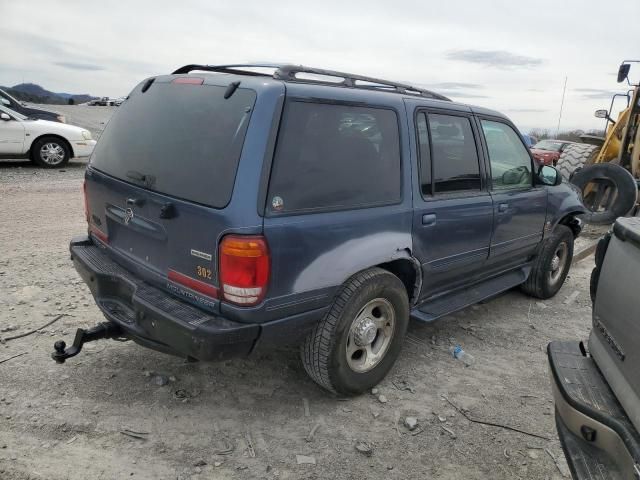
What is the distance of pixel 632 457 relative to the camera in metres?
1.84

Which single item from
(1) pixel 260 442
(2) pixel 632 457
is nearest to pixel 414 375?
(1) pixel 260 442

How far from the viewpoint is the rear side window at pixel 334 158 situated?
8.62 ft

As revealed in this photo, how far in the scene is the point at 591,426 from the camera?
2.06 m

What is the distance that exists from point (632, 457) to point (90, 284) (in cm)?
298

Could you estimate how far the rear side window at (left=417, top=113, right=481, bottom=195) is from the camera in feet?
11.3

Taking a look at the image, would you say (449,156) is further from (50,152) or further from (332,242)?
(50,152)

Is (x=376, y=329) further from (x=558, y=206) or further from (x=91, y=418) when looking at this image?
(x=558, y=206)

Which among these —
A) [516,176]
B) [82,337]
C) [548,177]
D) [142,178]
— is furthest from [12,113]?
[548,177]

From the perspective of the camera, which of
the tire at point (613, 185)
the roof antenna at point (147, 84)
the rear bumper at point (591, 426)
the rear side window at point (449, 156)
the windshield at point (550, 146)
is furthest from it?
the windshield at point (550, 146)

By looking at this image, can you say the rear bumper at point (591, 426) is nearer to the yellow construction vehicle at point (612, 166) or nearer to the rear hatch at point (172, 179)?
the rear hatch at point (172, 179)

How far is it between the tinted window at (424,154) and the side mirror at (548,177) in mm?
1701

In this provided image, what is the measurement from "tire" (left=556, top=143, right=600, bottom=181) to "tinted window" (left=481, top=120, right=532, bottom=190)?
6.04 metres

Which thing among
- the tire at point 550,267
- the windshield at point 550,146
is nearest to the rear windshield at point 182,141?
the tire at point 550,267

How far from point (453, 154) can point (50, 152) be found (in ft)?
32.9
